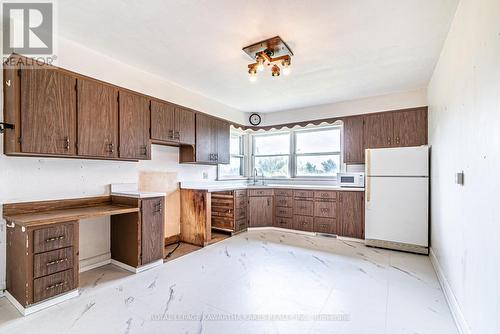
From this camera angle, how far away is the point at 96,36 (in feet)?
8.18

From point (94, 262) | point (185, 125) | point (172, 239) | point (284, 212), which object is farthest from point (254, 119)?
point (94, 262)

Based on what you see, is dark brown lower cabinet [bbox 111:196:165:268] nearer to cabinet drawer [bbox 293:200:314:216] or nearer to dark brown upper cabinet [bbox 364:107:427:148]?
cabinet drawer [bbox 293:200:314:216]

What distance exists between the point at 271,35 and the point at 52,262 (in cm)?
299

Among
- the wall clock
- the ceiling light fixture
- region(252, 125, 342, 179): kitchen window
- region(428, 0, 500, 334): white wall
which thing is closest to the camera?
region(428, 0, 500, 334): white wall

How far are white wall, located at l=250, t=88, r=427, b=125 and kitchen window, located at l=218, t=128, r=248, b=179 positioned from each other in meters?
0.66

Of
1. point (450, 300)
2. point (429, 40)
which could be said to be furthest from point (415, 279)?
point (429, 40)

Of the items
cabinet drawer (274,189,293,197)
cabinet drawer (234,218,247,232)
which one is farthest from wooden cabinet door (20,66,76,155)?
cabinet drawer (274,189,293,197)

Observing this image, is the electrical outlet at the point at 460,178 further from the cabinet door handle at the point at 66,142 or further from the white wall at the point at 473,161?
the cabinet door handle at the point at 66,142

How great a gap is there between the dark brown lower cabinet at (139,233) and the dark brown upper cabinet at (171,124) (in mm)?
953

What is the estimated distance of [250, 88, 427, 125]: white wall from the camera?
4.04 metres

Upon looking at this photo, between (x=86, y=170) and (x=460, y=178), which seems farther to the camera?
(x=86, y=170)

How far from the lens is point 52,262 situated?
2.14 meters

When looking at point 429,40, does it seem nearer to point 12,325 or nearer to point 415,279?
point 415,279

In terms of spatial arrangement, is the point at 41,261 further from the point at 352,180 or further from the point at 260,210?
the point at 352,180
